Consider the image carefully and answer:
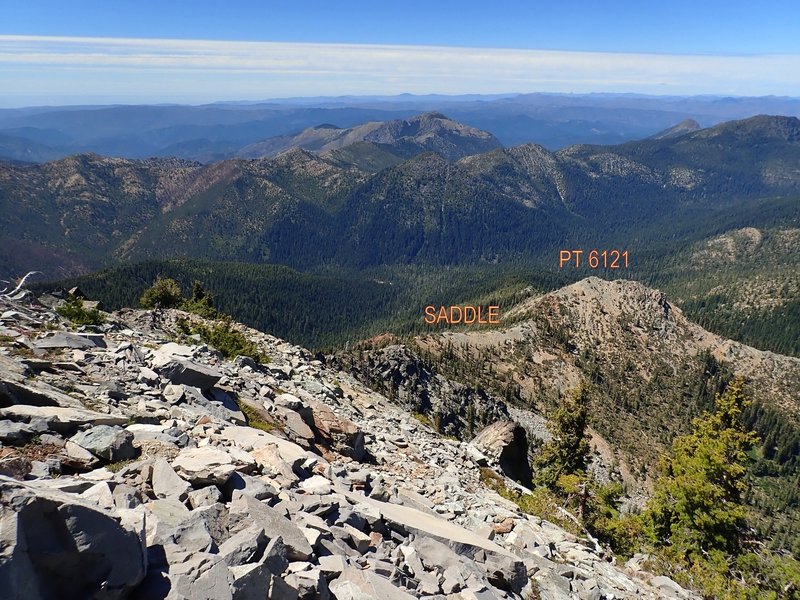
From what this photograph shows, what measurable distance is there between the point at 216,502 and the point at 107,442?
4.70 meters

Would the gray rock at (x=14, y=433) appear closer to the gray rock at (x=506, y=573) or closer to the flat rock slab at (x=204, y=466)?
the flat rock slab at (x=204, y=466)

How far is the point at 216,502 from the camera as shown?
14234 millimetres

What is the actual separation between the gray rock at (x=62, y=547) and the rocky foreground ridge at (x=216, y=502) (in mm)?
29

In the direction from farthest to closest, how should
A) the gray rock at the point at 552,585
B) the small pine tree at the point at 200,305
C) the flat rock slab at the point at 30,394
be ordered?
the small pine tree at the point at 200,305
the gray rock at the point at 552,585
the flat rock slab at the point at 30,394

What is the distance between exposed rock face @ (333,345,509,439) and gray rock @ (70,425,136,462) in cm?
9486

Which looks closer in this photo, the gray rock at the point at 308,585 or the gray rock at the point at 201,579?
the gray rock at the point at 201,579

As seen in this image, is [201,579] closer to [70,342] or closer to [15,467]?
[15,467]

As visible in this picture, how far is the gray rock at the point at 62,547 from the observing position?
8891mm

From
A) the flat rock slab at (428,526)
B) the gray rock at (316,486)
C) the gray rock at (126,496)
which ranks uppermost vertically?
the gray rock at (126,496)

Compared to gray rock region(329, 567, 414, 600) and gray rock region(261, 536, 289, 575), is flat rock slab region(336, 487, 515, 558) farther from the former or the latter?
gray rock region(261, 536, 289, 575)

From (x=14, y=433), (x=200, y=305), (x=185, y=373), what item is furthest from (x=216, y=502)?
(x=200, y=305)

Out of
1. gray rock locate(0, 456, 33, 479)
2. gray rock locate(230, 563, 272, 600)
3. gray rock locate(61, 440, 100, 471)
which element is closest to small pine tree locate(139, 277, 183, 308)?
gray rock locate(61, 440, 100, 471)

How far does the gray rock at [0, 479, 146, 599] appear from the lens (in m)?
8.89

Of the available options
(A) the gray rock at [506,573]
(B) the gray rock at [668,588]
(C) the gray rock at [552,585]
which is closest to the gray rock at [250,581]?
(A) the gray rock at [506,573]
